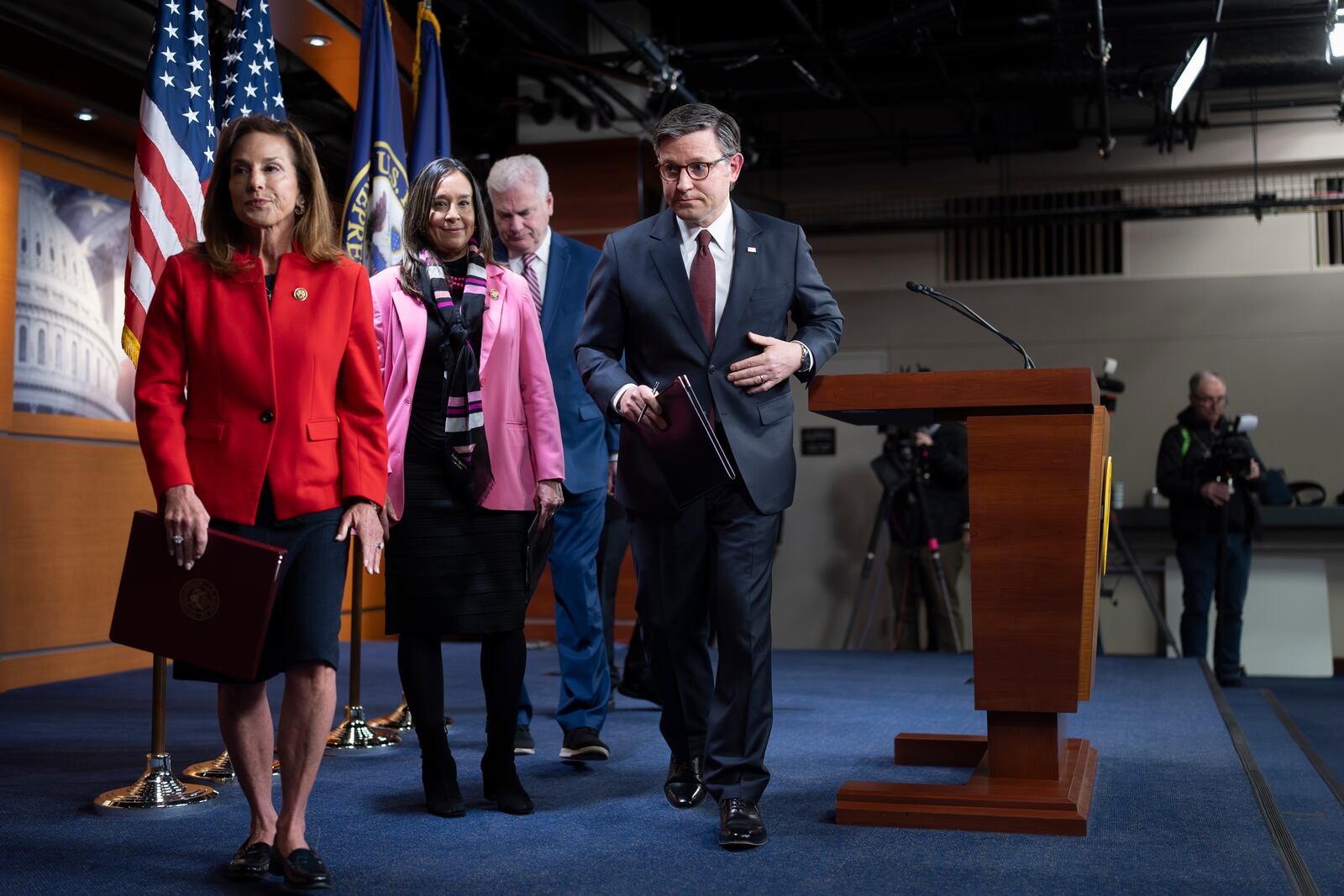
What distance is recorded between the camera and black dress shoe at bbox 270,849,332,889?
2.03m

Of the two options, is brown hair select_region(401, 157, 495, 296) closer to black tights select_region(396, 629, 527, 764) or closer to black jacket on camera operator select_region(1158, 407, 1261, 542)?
black tights select_region(396, 629, 527, 764)

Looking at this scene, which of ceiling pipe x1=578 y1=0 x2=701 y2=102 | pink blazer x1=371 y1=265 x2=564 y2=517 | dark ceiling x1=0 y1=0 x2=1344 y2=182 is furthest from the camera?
ceiling pipe x1=578 y1=0 x2=701 y2=102

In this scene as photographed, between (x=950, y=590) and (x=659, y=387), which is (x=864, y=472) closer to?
(x=950, y=590)

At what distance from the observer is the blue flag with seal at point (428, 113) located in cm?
422

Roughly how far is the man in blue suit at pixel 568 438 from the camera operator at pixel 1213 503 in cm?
407

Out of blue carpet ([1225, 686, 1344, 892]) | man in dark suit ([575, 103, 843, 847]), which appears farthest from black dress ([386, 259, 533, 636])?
blue carpet ([1225, 686, 1344, 892])

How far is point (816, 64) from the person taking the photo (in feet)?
24.7

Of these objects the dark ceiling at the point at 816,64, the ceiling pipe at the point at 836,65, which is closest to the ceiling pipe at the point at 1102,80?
the dark ceiling at the point at 816,64

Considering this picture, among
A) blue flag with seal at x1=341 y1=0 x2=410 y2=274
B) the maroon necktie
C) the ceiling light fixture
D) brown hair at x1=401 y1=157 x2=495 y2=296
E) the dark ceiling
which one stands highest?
the dark ceiling

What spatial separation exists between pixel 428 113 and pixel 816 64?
3897mm

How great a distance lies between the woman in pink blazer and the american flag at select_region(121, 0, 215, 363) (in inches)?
29.4

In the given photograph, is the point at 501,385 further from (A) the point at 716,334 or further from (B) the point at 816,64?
(B) the point at 816,64

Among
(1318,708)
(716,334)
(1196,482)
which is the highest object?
(716,334)

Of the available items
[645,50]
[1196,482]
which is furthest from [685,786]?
[1196,482]
